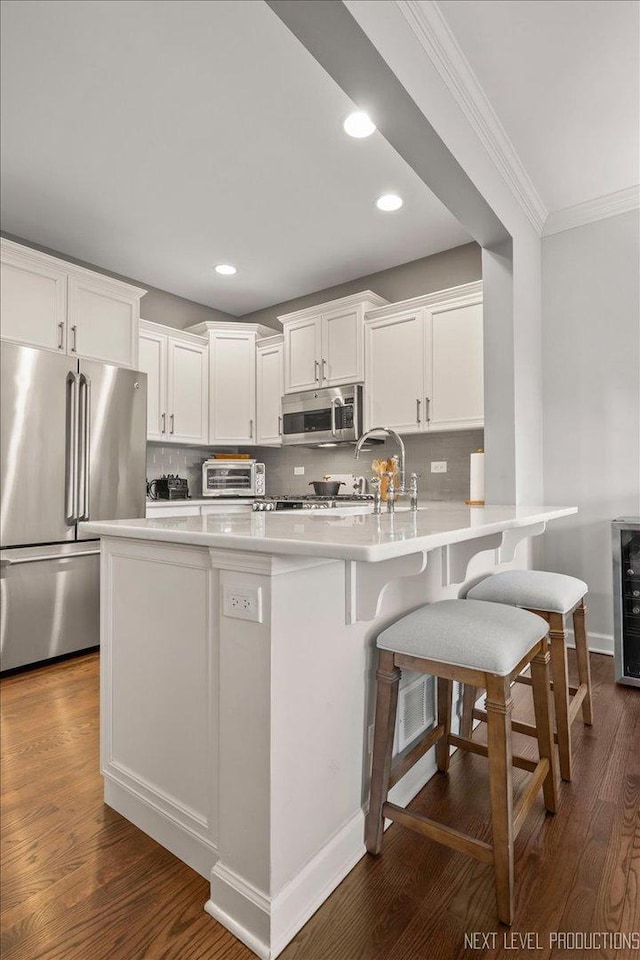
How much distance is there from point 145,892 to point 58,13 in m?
3.00

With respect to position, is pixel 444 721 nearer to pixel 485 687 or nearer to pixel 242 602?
pixel 485 687

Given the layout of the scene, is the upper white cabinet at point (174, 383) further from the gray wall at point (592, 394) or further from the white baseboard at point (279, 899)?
the white baseboard at point (279, 899)

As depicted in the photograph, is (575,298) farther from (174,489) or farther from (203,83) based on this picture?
(174,489)

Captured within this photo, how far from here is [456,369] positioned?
3.64m

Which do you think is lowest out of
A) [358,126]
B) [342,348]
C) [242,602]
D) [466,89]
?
[242,602]

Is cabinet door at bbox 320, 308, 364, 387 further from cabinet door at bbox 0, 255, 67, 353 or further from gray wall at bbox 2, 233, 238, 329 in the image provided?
cabinet door at bbox 0, 255, 67, 353

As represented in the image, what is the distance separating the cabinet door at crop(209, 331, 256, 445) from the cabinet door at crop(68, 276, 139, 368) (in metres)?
0.99

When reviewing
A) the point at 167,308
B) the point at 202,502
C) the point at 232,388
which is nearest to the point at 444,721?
the point at 202,502

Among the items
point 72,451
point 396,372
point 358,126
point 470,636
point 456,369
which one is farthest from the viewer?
point 396,372

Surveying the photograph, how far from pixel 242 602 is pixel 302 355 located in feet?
11.8

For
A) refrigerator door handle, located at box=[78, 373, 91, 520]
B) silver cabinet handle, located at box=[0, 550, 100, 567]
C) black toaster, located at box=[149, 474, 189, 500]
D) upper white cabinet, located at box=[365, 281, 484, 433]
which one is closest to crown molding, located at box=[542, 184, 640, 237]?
upper white cabinet, located at box=[365, 281, 484, 433]

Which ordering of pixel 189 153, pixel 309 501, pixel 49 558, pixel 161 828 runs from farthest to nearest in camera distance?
1. pixel 309 501
2. pixel 49 558
3. pixel 189 153
4. pixel 161 828

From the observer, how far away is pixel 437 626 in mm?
1396

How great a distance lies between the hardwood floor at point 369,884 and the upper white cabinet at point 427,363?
2362 millimetres
